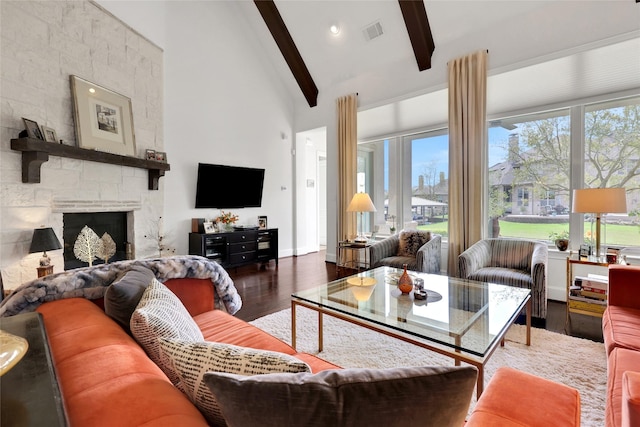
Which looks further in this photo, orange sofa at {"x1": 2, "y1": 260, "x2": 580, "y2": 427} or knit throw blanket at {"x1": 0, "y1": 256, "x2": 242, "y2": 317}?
knit throw blanket at {"x1": 0, "y1": 256, "x2": 242, "y2": 317}

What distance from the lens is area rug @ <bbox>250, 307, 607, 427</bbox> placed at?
5.97 ft

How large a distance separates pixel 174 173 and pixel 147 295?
3752 mm

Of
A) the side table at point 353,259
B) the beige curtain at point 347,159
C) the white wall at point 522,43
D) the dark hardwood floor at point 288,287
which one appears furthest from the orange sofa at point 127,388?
the beige curtain at point 347,159

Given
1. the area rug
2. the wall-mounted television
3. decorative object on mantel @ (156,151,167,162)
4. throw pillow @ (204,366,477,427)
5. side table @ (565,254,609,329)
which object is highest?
decorative object on mantel @ (156,151,167,162)

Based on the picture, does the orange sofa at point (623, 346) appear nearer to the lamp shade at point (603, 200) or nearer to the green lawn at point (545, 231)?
the lamp shade at point (603, 200)

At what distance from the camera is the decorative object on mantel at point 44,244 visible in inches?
109

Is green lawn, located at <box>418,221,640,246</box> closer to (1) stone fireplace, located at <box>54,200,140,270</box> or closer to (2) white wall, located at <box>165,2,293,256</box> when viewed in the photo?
(2) white wall, located at <box>165,2,293,256</box>

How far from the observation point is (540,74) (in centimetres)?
341

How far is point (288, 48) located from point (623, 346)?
5769 mm

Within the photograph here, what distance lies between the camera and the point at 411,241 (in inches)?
162

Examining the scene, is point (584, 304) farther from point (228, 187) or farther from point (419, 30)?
point (228, 187)

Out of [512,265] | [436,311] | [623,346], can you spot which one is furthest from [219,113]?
[623,346]

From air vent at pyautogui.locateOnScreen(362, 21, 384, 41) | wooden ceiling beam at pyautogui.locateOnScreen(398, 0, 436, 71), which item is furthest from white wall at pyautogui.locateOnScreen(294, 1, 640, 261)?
Answer: air vent at pyautogui.locateOnScreen(362, 21, 384, 41)

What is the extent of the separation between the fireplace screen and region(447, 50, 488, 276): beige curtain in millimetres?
4444
